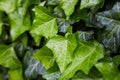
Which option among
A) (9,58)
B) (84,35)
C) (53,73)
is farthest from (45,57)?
(9,58)

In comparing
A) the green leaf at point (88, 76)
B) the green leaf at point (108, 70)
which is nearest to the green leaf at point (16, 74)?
the green leaf at point (88, 76)

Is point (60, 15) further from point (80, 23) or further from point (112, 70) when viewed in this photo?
point (112, 70)

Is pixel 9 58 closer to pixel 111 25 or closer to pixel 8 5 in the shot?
pixel 8 5

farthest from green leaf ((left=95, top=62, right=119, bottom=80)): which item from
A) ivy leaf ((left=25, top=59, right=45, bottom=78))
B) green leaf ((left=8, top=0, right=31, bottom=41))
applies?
green leaf ((left=8, top=0, right=31, bottom=41))

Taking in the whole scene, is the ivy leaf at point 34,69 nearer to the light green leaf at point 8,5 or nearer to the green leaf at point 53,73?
the green leaf at point 53,73

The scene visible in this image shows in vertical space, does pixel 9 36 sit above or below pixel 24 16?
below

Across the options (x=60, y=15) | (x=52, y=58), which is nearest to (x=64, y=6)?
(x=60, y=15)
